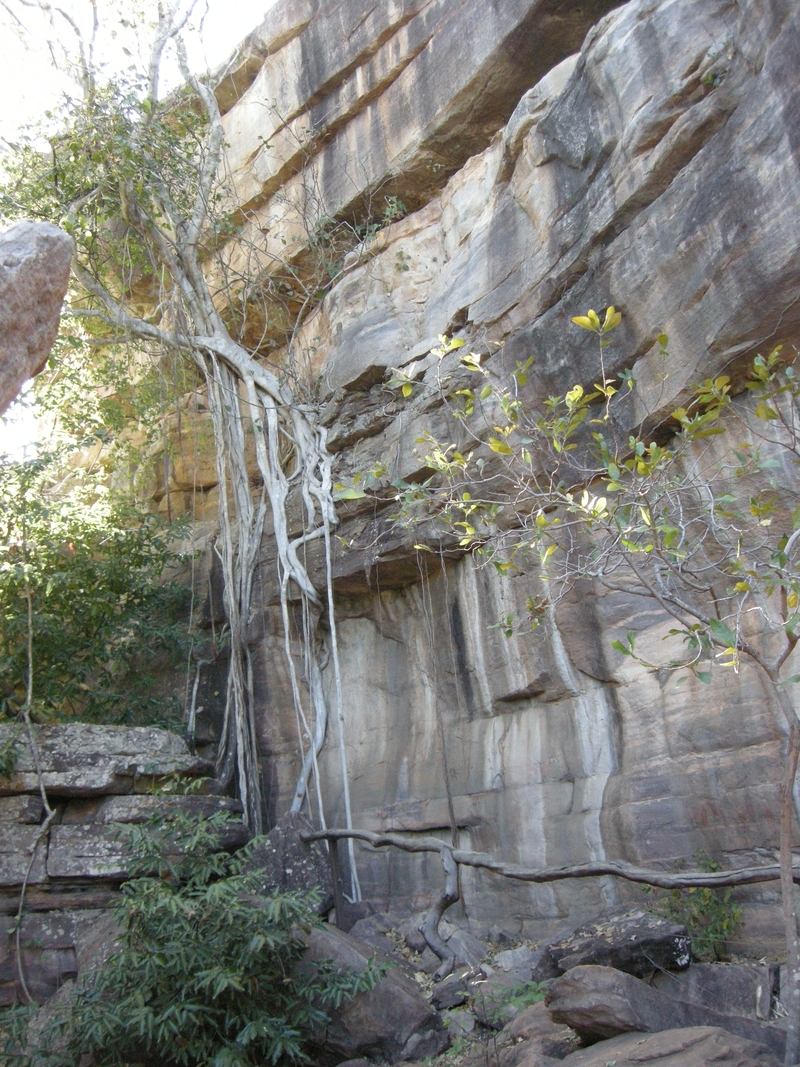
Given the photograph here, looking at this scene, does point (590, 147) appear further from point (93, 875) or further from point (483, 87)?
point (93, 875)

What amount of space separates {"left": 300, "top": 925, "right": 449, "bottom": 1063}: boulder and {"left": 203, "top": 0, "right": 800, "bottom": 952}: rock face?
138cm

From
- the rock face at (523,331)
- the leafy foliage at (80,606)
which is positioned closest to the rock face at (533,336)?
the rock face at (523,331)

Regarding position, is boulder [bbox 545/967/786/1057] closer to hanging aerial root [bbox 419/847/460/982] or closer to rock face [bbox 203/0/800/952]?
rock face [bbox 203/0/800/952]

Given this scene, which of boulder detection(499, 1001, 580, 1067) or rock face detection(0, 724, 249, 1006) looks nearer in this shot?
boulder detection(499, 1001, 580, 1067)

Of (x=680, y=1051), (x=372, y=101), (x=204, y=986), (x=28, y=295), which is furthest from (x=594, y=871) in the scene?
(x=372, y=101)

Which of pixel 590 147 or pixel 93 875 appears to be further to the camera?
pixel 590 147

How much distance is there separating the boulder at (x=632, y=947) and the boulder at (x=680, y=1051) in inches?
21.0

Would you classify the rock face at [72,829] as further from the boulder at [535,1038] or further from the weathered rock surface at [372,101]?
the weathered rock surface at [372,101]

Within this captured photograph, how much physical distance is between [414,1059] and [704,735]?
2.22 meters

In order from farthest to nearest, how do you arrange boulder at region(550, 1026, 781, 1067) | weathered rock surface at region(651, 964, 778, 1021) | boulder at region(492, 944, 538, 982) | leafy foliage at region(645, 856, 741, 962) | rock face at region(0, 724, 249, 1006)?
1. rock face at region(0, 724, 249, 1006)
2. boulder at region(492, 944, 538, 982)
3. leafy foliage at region(645, 856, 741, 962)
4. weathered rock surface at region(651, 964, 778, 1021)
5. boulder at region(550, 1026, 781, 1067)

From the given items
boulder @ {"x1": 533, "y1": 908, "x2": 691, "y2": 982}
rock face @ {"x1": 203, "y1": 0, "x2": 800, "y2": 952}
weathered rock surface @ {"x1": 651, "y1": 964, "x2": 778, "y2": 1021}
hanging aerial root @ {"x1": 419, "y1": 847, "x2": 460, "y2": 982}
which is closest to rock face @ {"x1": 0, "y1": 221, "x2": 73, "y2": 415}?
rock face @ {"x1": 203, "y1": 0, "x2": 800, "y2": 952}

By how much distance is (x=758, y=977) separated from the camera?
370cm

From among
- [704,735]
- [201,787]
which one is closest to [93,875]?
[201,787]

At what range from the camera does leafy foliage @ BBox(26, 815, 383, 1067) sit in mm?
3795
